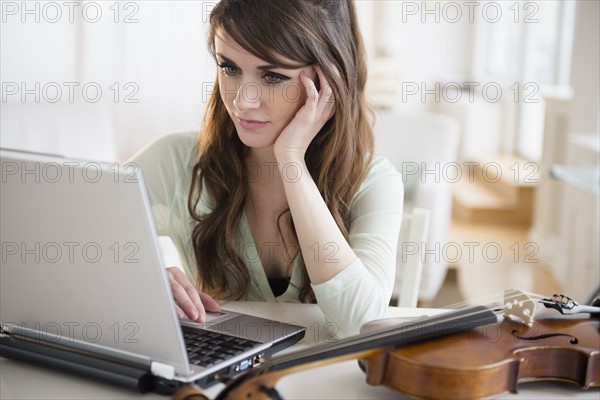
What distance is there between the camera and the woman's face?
1.38 metres

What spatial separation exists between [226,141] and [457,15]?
6.21 meters

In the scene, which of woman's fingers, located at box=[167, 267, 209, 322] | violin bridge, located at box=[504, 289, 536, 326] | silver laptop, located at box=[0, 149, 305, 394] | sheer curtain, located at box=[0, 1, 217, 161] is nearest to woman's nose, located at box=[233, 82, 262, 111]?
woman's fingers, located at box=[167, 267, 209, 322]

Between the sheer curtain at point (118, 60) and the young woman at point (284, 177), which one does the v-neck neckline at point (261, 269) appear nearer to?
the young woman at point (284, 177)

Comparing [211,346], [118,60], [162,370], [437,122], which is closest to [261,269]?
[211,346]

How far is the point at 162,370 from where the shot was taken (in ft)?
2.95

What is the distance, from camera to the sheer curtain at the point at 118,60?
3566 mm

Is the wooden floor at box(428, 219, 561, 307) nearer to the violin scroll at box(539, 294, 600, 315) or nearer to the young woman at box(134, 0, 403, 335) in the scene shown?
the young woman at box(134, 0, 403, 335)

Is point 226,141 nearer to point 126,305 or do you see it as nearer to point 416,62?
point 126,305

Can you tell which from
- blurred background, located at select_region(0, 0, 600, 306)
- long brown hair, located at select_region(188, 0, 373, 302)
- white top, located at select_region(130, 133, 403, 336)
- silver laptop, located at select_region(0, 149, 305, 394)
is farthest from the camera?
blurred background, located at select_region(0, 0, 600, 306)

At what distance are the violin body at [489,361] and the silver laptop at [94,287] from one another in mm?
213

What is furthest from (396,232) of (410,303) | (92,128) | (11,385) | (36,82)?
(36,82)

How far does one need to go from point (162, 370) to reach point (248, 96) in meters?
0.63

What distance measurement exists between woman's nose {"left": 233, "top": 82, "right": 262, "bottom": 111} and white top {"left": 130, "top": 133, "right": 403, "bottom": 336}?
0.88 feet

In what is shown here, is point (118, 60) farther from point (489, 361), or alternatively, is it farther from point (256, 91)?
point (489, 361)
